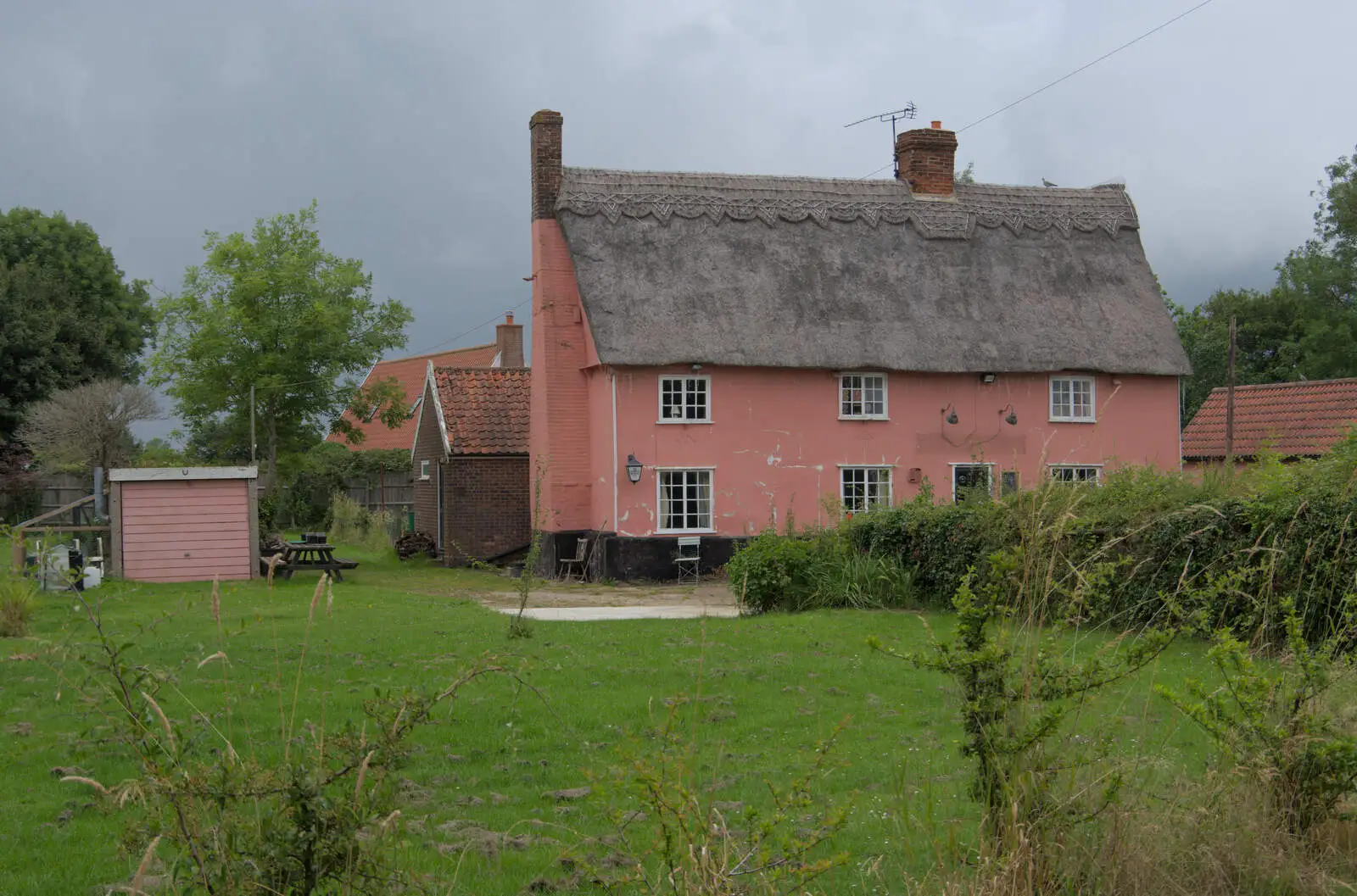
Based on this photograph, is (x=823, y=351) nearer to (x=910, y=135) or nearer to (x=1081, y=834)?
(x=910, y=135)

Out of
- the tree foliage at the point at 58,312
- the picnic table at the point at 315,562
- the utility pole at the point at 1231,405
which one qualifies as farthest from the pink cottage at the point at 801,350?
the tree foliage at the point at 58,312

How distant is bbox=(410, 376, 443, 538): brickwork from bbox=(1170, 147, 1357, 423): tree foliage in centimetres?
2587

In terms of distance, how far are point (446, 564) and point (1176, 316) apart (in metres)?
33.8

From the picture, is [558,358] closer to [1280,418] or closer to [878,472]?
[878,472]

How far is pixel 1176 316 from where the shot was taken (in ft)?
165

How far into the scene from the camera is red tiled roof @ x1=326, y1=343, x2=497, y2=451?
4822cm

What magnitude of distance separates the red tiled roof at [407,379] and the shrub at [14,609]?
29903 mm

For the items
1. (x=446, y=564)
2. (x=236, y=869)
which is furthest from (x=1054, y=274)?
(x=236, y=869)

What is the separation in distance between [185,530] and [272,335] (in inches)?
330

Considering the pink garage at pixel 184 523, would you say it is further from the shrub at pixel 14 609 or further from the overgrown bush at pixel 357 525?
the overgrown bush at pixel 357 525

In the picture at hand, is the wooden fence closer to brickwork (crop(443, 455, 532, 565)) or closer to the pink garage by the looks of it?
brickwork (crop(443, 455, 532, 565))

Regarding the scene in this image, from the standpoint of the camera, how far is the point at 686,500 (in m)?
25.4

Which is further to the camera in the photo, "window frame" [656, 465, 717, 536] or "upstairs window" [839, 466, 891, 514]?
"upstairs window" [839, 466, 891, 514]

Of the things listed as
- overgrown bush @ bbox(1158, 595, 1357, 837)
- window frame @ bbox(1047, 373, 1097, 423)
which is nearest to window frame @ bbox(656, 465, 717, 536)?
window frame @ bbox(1047, 373, 1097, 423)
